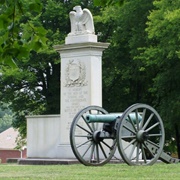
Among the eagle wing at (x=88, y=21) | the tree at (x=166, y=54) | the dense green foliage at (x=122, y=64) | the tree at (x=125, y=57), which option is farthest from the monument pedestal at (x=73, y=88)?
the tree at (x=125, y=57)

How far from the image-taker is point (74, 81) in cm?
2231

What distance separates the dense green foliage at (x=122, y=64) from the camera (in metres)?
30.2

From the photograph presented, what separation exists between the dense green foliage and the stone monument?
6.63 m

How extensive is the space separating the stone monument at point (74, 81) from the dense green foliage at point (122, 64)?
6.63 meters

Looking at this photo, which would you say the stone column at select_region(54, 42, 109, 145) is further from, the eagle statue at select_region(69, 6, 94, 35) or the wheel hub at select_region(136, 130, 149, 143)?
the wheel hub at select_region(136, 130, 149, 143)

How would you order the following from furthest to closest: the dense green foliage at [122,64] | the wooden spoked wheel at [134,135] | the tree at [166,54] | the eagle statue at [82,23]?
the dense green foliage at [122,64] < the tree at [166,54] < the eagle statue at [82,23] < the wooden spoked wheel at [134,135]

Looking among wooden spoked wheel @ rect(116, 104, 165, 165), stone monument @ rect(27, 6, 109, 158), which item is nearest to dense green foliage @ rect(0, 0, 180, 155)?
stone monument @ rect(27, 6, 109, 158)

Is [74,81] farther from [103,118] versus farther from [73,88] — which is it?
[103,118]

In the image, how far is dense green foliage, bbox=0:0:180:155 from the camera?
99.0ft

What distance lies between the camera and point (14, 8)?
4.93 metres

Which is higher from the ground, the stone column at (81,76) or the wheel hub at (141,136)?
the stone column at (81,76)

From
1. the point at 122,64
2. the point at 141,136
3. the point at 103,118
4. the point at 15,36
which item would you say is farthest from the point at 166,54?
the point at 15,36

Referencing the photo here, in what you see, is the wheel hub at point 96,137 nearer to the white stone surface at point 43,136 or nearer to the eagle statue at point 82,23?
the white stone surface at point 43,136

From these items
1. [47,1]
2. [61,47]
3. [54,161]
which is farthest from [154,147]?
[47,1]
